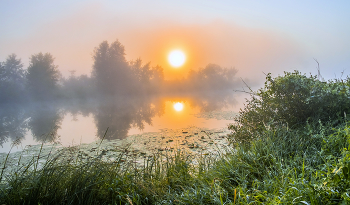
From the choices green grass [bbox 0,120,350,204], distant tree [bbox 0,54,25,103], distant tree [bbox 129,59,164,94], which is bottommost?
green grass [bbox 0,120,350,204]

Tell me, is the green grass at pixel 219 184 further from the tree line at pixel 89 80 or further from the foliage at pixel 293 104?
the tree line at pixel 89 80

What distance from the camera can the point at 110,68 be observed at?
28688 mm

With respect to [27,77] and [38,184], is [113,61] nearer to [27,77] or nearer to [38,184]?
[27,77]

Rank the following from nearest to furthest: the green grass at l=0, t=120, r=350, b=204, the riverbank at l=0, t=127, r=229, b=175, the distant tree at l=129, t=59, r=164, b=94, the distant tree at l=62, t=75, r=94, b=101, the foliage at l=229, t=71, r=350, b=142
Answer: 1. the green grass at l=0, t=120, r=350, b=204
2. the foliage at l=229, t=71, r=350, b=142
3. the riverbank at l=0, t=127, r=229, b=175
4. the distant tree at l=62, t=75, r=94, b=101
5. the distant tree at l=129, t=59, r=164, b=94

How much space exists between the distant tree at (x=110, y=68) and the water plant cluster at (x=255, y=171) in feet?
88.8

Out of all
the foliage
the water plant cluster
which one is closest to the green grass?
the water plant cluster

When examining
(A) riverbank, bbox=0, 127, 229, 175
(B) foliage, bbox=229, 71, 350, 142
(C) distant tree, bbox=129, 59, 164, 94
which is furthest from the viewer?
(C) distant tree, bbox=129, 59, 164, 94

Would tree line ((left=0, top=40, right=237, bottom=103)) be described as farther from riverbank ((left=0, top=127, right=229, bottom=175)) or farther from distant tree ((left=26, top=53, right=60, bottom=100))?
riverbank ((left=0, top=127, right=229, bottom=175))

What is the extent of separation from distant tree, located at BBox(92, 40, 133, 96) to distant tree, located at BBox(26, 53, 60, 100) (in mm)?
5538

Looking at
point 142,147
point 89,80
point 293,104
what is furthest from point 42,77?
point 293,104

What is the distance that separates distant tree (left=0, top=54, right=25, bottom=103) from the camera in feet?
69.9

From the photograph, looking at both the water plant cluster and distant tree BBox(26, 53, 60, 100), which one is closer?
the water plant cluster

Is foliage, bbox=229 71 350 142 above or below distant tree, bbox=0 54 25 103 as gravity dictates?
below

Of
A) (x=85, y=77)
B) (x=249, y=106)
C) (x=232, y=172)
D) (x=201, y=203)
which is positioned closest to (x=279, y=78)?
(x=249, y=106)
